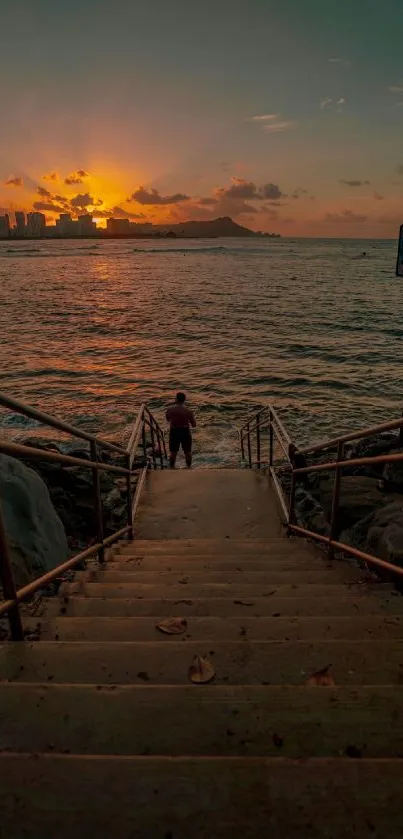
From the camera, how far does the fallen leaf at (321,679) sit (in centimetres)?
195

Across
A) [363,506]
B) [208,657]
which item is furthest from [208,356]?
[208,657]

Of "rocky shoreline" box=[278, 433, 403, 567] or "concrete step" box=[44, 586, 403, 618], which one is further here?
"rocky shoreline" box=[278, 433, 403, 567]

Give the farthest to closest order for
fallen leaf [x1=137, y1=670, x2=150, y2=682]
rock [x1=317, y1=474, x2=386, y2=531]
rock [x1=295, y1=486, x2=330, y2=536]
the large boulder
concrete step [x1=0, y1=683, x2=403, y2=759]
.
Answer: rock [x1=295, y1=486, x2=330, y2=536] < rock [x1=317, y1=474, x2=386, y2=531] < the large boulder < fallen leaf [x1=137, y1=670, x2=150, y2=682] < concrete step [x1=0, y1=683, x2=403, y2=759]

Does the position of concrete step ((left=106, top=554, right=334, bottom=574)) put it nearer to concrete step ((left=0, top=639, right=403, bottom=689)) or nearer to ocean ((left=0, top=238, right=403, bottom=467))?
concrete step ((left=0, top=639, right=403, bottom=689))

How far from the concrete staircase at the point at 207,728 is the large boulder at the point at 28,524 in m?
1.58

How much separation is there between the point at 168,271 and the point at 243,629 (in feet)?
234

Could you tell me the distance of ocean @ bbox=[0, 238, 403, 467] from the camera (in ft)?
51.9

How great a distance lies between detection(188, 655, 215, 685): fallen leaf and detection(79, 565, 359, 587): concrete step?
1556mm

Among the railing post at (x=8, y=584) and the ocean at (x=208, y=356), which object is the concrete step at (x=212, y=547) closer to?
the railing post at (x=8, y=584)

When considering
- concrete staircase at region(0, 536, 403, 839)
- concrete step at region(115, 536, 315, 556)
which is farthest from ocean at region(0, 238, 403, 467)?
concrete staircase at region(0, 536, 403, 839)

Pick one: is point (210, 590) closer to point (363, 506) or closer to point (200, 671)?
point (200, 671)

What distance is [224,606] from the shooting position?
2.96 meters

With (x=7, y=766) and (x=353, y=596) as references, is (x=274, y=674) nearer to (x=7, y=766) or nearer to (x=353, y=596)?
(x=7, y=766)

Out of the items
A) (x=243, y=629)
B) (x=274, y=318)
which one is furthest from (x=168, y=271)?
(x=243, y=629)
